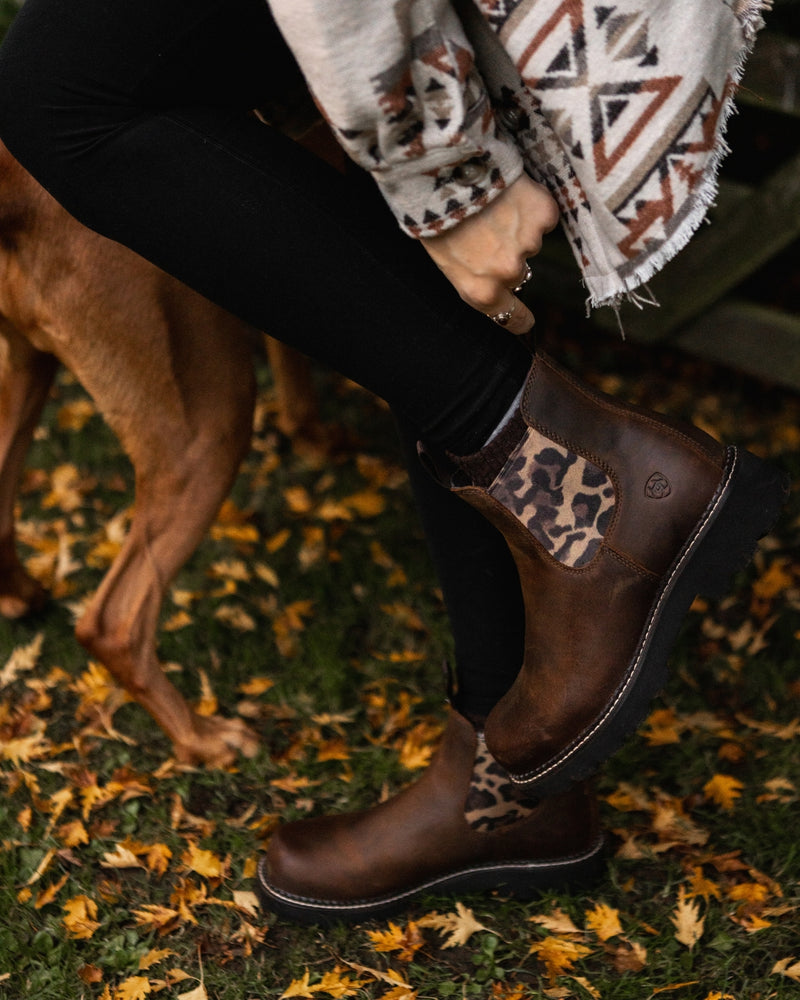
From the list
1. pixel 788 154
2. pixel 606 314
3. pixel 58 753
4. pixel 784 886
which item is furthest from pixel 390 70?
pixel 788 154

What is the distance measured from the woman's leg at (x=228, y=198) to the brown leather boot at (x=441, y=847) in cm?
65

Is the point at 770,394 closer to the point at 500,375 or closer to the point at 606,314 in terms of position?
the point at 606,314

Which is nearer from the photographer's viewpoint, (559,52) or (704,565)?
(559,52)

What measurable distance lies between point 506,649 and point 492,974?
56 centimetres

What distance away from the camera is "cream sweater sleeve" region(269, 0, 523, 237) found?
1.10m

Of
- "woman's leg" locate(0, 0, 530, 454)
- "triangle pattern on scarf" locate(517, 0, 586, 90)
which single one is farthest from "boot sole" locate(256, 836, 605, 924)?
"triangle pattern on scarf" locate(517, 0, 586, 90)

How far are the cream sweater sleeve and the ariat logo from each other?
1.48 feet

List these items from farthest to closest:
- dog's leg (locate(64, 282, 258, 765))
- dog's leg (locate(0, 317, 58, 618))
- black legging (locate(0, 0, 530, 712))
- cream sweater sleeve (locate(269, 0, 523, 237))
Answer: dog's leg (locate(0, 317, 58, 618))
dog's leg (locate(64, 282, 258, 765))
black legging (locate(0, 0, 530, 712))
cream sweater sleeve (locate(269, 0, 523, 237))

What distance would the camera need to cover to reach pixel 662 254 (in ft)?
4.14

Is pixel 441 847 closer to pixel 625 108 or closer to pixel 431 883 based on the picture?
pixel 431 883

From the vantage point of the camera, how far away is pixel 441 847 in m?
1.75

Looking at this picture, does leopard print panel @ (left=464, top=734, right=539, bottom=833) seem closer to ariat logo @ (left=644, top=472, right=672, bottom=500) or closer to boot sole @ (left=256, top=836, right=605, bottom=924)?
boot sole @ (left=256, top=836, right=605, bottom=924)

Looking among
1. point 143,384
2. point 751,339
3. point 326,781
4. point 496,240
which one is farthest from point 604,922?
point 751,339

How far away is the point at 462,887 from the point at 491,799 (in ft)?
0.74
